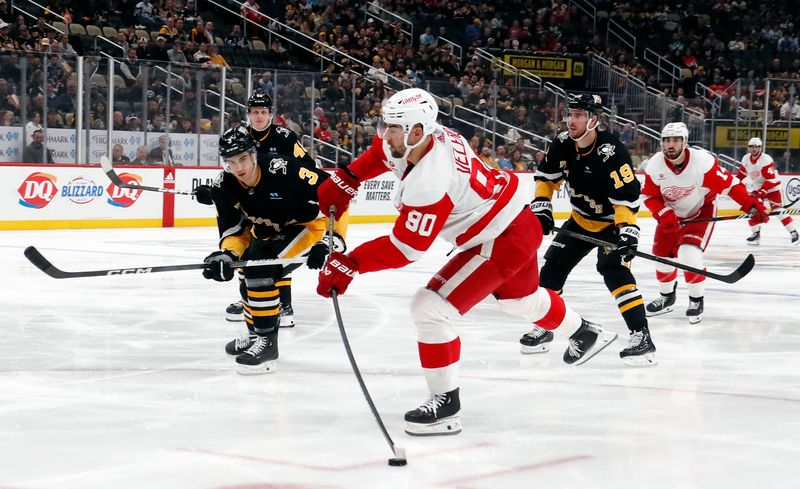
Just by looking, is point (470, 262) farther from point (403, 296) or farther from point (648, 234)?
point (648, 234)

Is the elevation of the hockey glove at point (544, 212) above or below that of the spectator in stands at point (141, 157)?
below

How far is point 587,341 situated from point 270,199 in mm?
1559

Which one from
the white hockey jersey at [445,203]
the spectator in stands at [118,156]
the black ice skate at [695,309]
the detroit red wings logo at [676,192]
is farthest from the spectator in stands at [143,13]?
the white hockey jersey at [445,203]

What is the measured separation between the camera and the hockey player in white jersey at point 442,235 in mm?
3445

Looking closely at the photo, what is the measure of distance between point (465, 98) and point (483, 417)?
1153 cm

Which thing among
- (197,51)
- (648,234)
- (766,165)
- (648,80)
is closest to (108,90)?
(197,51)

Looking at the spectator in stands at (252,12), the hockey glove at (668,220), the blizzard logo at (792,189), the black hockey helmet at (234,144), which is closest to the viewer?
the black hockey helmet at (234,144)

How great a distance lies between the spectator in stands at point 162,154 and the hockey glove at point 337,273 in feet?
30.8

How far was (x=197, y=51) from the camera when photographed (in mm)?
15352

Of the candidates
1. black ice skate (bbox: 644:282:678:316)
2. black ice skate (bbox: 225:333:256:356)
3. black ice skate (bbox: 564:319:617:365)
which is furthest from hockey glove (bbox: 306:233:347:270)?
black ice skate (bbox: 644:282:678:316)

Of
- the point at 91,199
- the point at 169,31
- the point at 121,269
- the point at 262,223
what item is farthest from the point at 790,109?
the point at 121,269

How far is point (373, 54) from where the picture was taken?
18688mm

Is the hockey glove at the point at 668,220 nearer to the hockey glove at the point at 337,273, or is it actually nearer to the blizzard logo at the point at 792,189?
the hockey glove at the point at 337,273

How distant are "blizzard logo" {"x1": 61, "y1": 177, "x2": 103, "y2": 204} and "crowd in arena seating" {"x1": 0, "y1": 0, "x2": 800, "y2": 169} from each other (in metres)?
0.65
